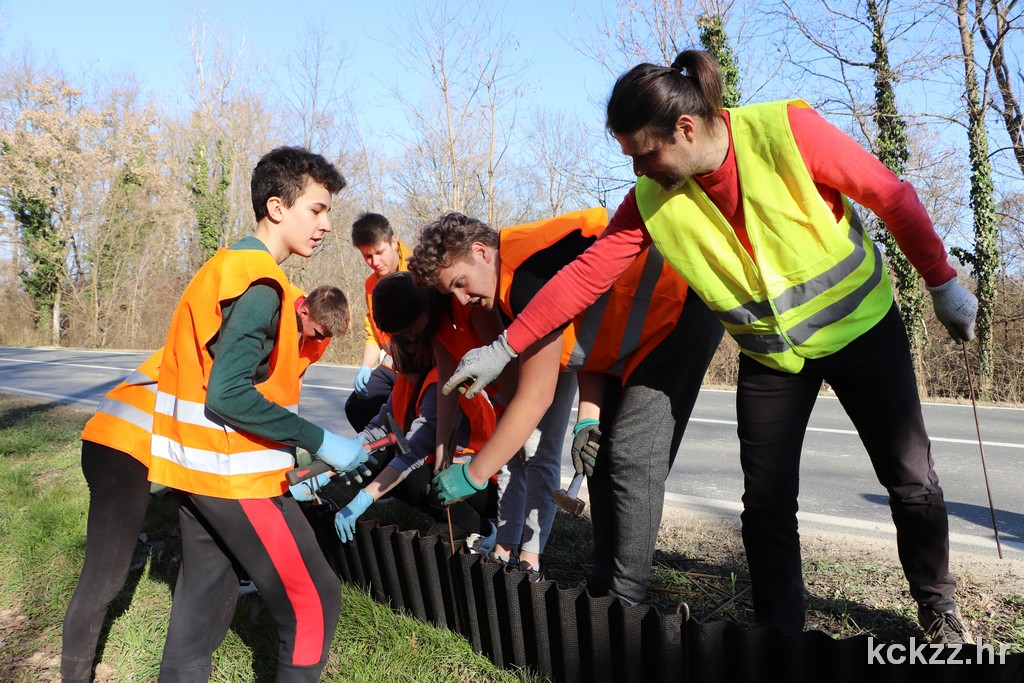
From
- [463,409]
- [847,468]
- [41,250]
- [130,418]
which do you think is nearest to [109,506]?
[130,418]

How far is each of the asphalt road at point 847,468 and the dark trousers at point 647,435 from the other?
6.34 ft

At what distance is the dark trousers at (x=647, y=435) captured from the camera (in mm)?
2529

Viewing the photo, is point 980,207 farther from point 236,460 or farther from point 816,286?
point 236,460

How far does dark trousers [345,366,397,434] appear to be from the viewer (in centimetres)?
491

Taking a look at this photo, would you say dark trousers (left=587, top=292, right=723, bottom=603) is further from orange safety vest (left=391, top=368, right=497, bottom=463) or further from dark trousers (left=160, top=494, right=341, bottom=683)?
dark trousers (left=160, top=494, right=341, bottom=683)

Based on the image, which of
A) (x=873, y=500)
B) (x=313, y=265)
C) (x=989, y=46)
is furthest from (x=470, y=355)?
(x=313, y=265)

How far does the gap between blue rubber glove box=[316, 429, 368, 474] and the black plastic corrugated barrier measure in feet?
2.17

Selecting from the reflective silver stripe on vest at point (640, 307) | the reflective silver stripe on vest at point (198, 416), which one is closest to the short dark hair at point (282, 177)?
the reflective silver stripe on vest at point (198, 416)

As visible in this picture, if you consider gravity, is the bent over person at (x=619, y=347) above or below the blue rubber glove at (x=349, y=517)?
above

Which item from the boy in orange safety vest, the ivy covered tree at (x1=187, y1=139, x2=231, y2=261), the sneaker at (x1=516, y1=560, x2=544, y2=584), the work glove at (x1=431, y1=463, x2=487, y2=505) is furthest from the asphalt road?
the ivy covered tree at (x1=187, y1=139, x2=231, y2=261)

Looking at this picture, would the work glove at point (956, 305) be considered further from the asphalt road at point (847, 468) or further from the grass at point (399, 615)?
the asphalt road at point (847, 468)

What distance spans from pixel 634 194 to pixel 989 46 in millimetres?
13200

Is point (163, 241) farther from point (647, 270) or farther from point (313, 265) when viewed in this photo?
point (647, 270)

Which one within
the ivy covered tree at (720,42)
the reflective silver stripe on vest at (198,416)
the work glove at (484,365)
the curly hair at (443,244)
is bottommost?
the reflective silver stripe on vest at (198,416)
